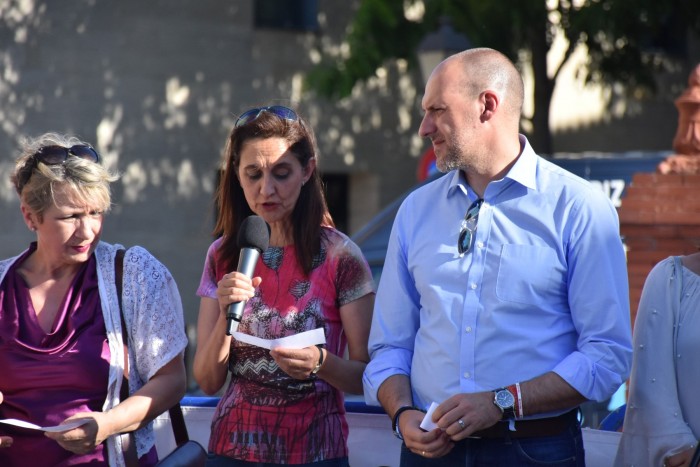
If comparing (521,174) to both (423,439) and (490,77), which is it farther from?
(423,439)

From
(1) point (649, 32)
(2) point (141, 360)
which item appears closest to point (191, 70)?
(1) point (649, 32)

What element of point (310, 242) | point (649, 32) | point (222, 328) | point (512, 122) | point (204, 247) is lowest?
point (204, 247)

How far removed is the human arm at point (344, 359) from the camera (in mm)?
3533

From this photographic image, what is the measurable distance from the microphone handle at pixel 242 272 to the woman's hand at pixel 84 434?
0.52 m

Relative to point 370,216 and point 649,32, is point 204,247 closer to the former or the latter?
point 370,216

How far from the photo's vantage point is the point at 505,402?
3.34m

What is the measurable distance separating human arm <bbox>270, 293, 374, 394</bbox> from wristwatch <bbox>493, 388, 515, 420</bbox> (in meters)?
0.54

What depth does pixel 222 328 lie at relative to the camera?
3676mm

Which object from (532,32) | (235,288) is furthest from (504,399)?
(532,32)

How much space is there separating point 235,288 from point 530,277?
33.6 inches

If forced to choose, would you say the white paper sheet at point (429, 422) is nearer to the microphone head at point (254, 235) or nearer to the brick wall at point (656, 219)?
the microphone head at point (254, 235)

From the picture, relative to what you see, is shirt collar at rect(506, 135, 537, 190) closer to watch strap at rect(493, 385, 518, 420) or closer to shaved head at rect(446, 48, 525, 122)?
shaved head at rect(446, 48, 525, 122)

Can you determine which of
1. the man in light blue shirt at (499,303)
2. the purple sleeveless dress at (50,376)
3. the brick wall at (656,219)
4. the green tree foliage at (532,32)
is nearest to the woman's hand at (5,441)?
the purple sleeveless dress at (50,376)

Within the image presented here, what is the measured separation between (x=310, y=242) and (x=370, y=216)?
1178 cm
